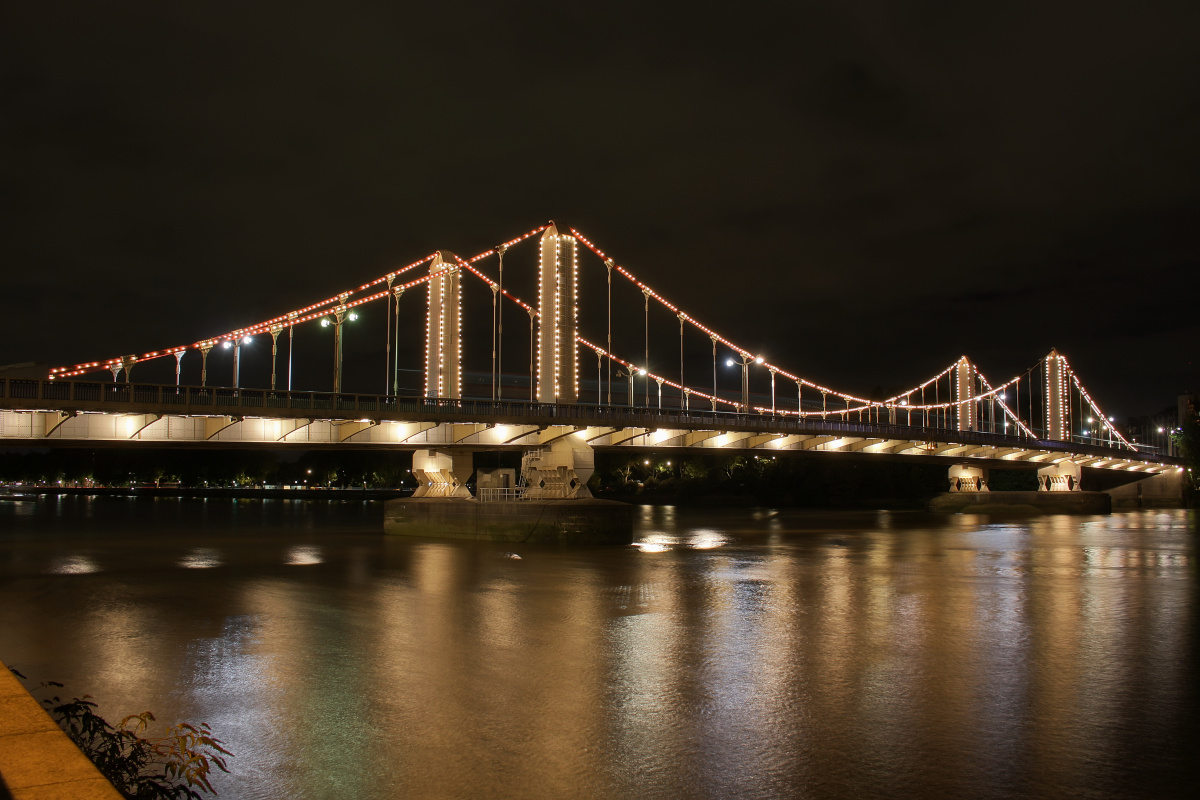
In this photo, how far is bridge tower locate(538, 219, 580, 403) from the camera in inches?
1672

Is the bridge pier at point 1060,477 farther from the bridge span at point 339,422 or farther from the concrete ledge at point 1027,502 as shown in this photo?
the bridge span at point 339,422

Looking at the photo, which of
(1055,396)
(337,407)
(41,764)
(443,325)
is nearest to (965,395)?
(1055,396)

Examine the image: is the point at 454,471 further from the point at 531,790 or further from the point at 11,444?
the point at 531,790

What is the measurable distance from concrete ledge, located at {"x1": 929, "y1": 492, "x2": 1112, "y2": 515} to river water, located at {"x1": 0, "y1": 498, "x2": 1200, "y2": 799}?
4814 cm

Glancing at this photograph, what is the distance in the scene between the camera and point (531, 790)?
8539mm

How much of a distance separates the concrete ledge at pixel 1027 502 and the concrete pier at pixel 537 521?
154ft

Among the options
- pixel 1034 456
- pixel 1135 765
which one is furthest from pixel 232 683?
pixel 1034 456

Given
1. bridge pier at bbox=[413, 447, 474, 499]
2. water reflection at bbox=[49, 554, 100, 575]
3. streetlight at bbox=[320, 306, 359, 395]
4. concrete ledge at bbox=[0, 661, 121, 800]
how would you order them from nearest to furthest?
1. concrete ledge at bbox=[0, 661, 121, 800]
2. water reflection at bbox=[49, 554, 100, 575]
3. streetlight at bbox=[320, 306, 359, 395]
4. bridge pier at bbox=[413, 447, 474, 499]

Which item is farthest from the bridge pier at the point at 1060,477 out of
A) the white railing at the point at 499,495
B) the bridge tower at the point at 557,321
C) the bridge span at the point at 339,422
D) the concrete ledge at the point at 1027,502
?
the white railing at the point at 499,495

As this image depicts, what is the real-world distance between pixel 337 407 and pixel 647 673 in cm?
2629

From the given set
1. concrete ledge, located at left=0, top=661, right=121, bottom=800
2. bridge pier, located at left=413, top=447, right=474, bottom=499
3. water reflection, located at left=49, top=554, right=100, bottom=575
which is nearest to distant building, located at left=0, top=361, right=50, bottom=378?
water reflection, located at left=49, top=554, right=100, bottom=575

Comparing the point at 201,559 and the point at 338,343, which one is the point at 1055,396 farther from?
the point at 201,559

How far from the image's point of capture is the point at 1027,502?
76.1m

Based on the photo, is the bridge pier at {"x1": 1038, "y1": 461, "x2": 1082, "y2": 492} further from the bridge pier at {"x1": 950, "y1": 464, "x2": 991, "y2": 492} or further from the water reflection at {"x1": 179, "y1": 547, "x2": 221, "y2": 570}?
the water reflection at {"x1": 179, "y1": 547, "x2": 221, "y2": 570}
